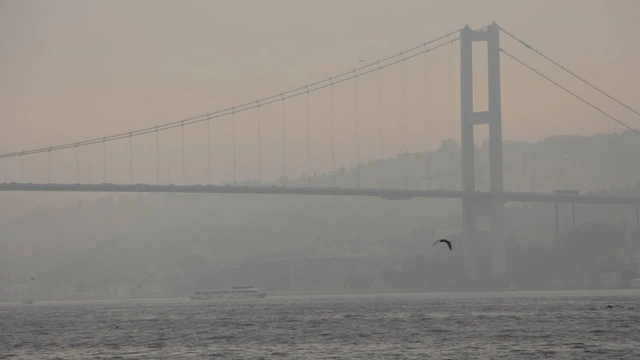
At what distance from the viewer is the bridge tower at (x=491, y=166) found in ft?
402

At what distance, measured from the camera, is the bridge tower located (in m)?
123

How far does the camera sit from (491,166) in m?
125

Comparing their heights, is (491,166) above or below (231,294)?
above

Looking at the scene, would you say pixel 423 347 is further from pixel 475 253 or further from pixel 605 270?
pixel 605 270

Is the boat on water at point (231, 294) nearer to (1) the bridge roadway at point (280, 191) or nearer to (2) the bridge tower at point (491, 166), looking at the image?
(2) the bridge tower at point (491, 166)

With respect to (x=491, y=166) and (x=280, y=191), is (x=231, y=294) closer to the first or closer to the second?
(x=491, y=166)

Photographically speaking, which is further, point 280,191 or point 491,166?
point 491,166

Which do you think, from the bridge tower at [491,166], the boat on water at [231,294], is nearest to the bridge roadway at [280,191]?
the bridge tower at [491,166]

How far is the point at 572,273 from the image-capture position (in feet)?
616

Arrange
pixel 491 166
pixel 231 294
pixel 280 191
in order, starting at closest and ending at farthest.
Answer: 1. pixel 280 191
2. pixel 491 166
3. pixel 231 294

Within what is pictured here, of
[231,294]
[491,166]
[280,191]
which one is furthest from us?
[231,294]

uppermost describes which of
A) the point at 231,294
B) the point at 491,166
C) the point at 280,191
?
the point at 491,166

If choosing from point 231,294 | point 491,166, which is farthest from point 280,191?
point 231,294

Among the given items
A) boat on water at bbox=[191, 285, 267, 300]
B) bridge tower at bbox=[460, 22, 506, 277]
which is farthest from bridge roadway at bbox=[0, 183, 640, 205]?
boat on water at bbox=[191, 285, 267, 300]
